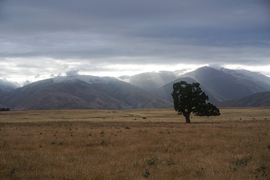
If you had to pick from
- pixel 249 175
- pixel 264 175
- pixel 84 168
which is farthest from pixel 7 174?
pixel 264 175

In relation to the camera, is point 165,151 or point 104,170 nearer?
point 104,170

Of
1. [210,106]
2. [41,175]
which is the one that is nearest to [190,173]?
[41,175]

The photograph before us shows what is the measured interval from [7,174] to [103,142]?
36.1 feet

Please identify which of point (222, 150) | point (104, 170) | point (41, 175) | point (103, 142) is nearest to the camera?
point (41, 175)

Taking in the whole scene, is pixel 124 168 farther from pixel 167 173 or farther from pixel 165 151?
pixel 165 151

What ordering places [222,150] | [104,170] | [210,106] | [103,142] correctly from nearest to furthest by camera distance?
1. [104,170]
2. [222,150]
3. [103,142]
4. [210,106]

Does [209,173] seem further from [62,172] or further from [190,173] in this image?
[62,172]

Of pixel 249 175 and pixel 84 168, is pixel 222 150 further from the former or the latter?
pixel 84 168

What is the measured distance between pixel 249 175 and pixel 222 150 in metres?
6.37

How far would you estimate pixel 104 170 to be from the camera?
1157cm

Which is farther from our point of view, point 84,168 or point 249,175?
point 84,168

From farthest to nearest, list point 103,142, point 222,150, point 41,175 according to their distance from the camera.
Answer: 1. point 103,142
2. point 222,150
3. point 41,175

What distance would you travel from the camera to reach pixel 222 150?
17016 millimetres

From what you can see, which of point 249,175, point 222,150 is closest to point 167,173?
point 249,175
